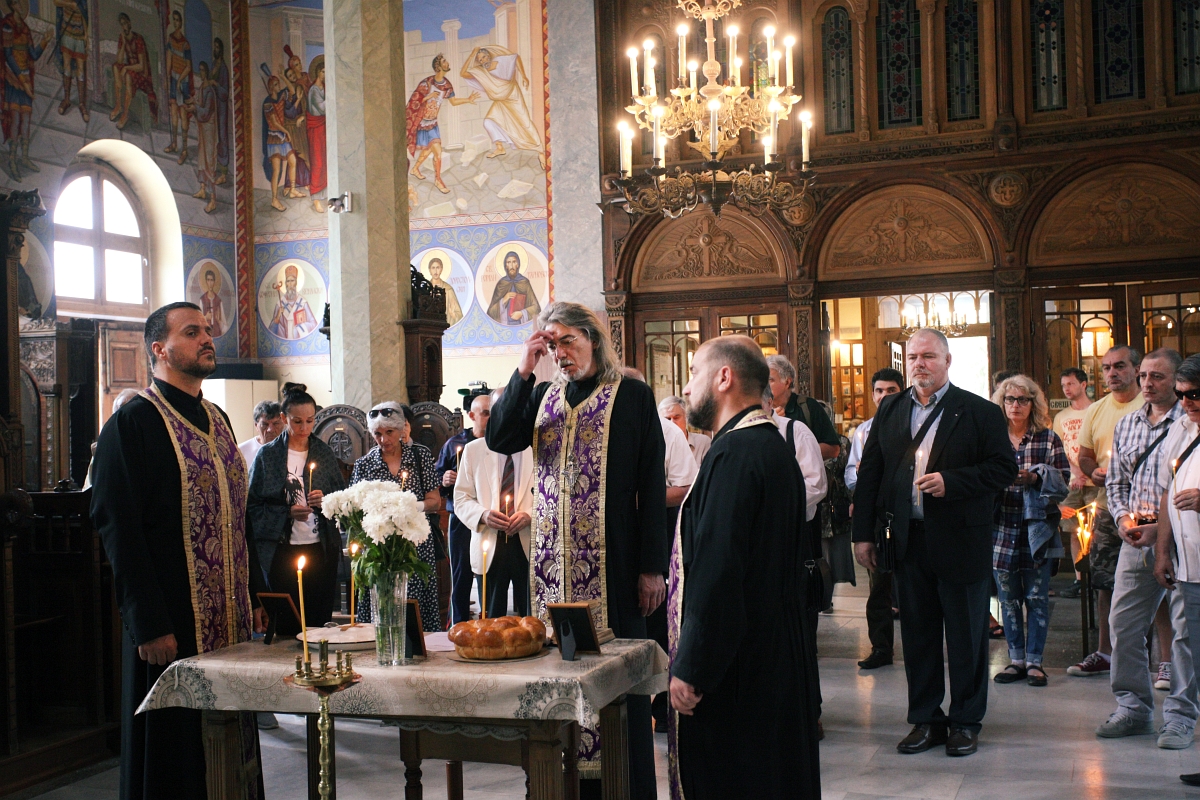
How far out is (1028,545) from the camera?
6.13 metres

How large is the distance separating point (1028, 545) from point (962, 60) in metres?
7.10

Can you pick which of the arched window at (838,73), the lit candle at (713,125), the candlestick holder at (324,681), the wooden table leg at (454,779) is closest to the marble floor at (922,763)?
the wooden table leg at (454,779)

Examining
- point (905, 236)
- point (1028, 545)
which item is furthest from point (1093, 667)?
point (905, 236)

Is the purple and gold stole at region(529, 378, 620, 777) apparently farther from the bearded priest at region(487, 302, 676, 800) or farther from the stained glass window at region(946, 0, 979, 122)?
the stained glass window at region(946, 0, 979, 122)

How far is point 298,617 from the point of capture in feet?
11.2

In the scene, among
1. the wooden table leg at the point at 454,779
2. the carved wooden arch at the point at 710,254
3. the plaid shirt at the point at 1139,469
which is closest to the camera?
the wooden table leg at the point at 454,779

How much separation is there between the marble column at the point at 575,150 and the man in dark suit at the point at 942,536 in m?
7.90

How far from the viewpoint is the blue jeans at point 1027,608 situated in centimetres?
609

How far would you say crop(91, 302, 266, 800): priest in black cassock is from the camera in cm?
347

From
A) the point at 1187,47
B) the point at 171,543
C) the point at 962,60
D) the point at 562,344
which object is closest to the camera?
the point at 171,543

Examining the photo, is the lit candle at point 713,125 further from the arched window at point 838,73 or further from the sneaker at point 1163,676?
the arched window at point 838,73

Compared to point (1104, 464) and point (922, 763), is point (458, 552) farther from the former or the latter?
point (1104, 464)

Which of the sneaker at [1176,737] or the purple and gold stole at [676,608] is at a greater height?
the purple and gold stole at [676,608]

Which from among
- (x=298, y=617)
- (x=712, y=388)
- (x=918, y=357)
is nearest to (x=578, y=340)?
(x=712, y=388)
